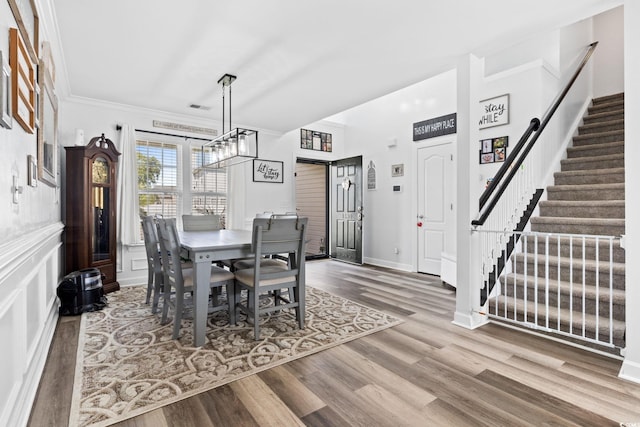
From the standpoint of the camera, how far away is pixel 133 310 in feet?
11.1

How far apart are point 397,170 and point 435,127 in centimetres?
97

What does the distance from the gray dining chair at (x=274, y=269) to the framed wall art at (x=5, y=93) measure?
59.3 inches

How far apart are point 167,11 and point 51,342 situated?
270cm

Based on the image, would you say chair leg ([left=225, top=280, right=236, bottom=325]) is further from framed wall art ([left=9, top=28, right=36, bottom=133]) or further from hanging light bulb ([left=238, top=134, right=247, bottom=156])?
framed wall art ([left=9, top=28, right=36, bottom=133])

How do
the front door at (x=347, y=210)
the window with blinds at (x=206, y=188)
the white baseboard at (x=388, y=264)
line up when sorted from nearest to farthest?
1. the window with blinds at (x=206, y=188)
2. the white baseboard at (x=388, y=264)
3. the front door at (x=347, y=210)

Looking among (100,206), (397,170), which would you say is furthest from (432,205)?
(100,206)

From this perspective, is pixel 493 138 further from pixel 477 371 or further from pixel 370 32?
pixel 477 371

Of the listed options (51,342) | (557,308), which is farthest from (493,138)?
(51,342)

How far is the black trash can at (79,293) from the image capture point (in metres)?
3.23

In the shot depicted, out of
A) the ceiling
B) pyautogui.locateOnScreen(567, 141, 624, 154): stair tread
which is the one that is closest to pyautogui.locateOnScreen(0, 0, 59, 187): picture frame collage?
the ceiling

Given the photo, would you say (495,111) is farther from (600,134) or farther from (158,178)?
(158,178)

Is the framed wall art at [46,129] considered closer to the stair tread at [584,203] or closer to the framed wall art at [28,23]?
the framed wall art at [28,23]

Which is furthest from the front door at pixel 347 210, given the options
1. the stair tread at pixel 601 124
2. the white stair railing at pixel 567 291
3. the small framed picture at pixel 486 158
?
the stair tread at pixel 601 124

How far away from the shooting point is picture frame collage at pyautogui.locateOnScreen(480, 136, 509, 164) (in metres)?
4.18
